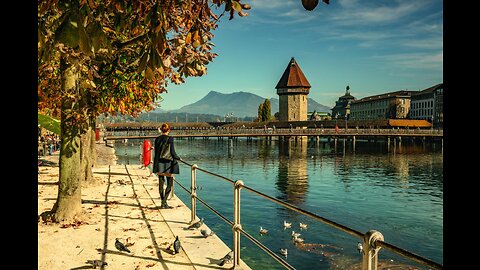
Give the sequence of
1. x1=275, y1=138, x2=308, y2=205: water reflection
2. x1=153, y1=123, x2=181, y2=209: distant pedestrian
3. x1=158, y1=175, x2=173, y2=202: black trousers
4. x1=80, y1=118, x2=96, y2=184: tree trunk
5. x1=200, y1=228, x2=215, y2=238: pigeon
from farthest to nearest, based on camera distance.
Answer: x1=275, y1=138, x2=308, y2=205: water reflection, x1=80, y1=118, x2=96, y2=184: tree trunk, x1=153, y1=123, x2=181, y2=209: distant pedestrian, x1=158, y1=175, x2=173, y2=202: black trousers, x1=200, y1=228, x2=215, y2=238: pigeon

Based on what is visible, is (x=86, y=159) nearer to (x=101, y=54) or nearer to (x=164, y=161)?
(x=164, y=161)

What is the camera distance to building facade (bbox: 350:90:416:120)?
13025cm

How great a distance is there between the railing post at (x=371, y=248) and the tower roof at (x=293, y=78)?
11509 centimetres

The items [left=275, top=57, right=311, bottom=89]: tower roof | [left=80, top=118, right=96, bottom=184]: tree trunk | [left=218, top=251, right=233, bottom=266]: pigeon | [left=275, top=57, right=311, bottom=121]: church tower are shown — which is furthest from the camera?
[left=275, top=57, right=311, bottom=89]: tower roof

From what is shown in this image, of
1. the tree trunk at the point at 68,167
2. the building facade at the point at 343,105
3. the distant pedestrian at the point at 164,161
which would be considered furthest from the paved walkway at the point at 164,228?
the building facade at the point at 343,105

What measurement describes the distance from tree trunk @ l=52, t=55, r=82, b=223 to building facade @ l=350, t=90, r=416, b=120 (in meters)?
134

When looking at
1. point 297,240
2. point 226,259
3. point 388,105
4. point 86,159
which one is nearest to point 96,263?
point 226,259

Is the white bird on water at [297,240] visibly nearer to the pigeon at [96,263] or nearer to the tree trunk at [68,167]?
the tree trunk at [68,167]

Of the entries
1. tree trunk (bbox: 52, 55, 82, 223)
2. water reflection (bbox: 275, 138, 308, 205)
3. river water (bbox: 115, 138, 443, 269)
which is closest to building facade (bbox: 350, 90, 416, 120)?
river water (bbox: 115, 138, 443, 269)

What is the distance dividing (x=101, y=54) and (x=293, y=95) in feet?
360

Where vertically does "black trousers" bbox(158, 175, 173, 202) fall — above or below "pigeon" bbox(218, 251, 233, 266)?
above

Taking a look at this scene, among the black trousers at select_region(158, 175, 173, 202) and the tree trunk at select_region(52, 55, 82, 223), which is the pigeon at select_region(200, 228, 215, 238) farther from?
the tree trunk at select_region(52, 55, 82, 223)

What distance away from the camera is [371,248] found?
2557 millimetres
